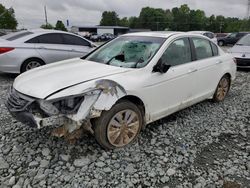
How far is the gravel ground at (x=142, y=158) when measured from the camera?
305cm

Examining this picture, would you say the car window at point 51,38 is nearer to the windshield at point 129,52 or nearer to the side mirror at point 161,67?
the windshield at point 129,52

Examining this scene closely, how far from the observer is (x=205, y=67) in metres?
4.88

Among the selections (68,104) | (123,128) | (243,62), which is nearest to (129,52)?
(123,128)

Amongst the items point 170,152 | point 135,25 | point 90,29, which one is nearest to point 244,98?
point 170,152

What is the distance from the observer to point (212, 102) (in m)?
5.73

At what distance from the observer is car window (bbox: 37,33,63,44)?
25.6 feet

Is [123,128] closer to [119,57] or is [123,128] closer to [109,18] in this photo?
[119,57]

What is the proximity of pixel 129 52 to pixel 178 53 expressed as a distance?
2.71ft

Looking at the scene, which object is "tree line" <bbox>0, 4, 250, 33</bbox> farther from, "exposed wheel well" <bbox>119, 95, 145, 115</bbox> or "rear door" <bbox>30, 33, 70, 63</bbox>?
"exposed wheel well" <bbox>119, 95, 145, 115</bbox>

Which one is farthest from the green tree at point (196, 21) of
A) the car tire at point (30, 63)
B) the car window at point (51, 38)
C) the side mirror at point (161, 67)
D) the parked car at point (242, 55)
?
the side mirror at point (161, 67)

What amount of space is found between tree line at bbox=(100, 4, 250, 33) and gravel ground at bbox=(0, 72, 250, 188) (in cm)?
7819

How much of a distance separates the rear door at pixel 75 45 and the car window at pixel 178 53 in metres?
4.49

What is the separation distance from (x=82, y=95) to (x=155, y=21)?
307 feet

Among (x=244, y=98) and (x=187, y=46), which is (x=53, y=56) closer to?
(x=187, y=46)
